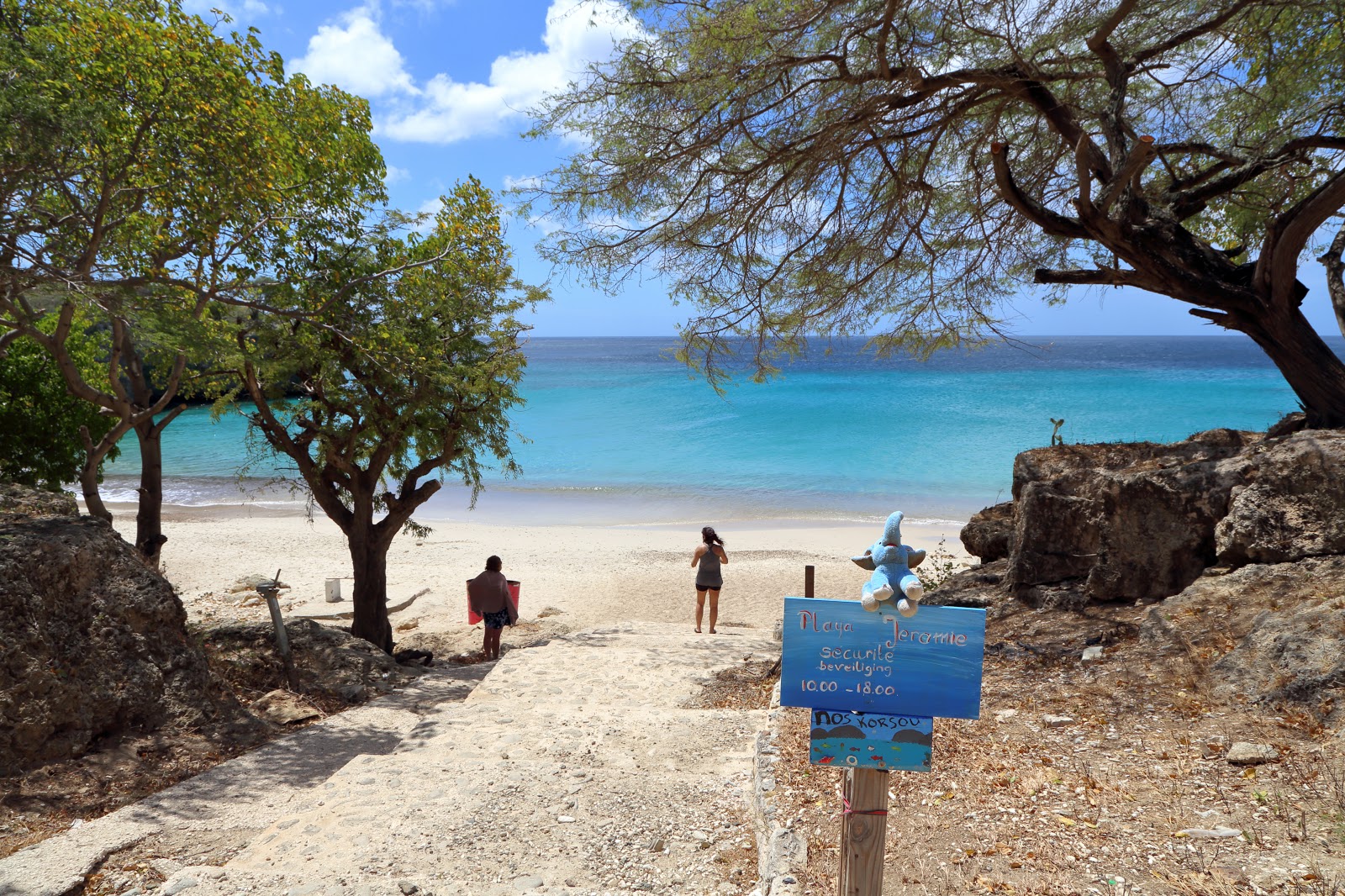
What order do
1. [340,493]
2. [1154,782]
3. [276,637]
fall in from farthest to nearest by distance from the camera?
[340,493] < [276,637] < [1154,782]

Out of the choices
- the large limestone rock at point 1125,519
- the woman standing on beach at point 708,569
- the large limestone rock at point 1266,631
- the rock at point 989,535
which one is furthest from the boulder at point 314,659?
the large limestone rock at point 1266,631

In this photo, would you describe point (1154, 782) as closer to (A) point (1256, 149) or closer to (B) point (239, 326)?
(A) point (1256, 149)

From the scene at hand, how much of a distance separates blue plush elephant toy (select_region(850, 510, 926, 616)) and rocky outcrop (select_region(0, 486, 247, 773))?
20.2ft

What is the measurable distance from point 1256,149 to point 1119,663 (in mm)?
5064

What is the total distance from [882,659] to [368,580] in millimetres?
10250

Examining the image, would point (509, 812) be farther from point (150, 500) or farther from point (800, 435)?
point (800, 435)

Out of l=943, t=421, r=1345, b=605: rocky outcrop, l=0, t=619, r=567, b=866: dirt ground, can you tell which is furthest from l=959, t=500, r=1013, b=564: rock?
l=0, t=619, r=567, b=866: dirt ground

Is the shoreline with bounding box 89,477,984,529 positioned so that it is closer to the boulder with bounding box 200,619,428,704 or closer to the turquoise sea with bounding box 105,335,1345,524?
the turquoise sea with bounding box 105,335,1345,524

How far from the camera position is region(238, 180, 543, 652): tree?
10.4 metres

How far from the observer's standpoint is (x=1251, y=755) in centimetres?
450

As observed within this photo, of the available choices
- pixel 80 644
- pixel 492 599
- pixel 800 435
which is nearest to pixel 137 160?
pixel 80 644

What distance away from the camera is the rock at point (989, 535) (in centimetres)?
969

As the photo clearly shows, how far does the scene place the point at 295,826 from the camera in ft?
16.3

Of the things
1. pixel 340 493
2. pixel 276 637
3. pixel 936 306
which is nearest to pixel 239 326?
pixel 340 493
